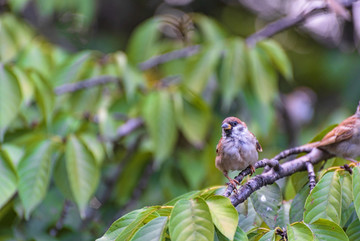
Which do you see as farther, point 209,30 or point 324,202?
point 209,30

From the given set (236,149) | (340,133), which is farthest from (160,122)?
(340,133)

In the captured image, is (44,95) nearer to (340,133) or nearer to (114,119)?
(114,119)

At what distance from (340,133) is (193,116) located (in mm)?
1864

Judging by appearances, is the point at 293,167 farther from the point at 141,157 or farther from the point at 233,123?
the point at 141,157

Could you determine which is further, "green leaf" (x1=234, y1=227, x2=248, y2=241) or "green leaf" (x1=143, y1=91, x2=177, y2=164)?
"green leaf" (x1=143, y1=91, x2=177, y2=164)

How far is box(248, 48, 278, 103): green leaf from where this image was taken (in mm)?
4656

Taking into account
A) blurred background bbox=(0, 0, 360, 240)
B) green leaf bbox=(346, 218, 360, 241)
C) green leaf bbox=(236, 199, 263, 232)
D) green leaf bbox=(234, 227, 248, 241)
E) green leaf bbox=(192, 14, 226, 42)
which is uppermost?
green leaf bbox=(234, 227, 248, 241)

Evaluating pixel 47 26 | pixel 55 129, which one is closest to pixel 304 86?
pixel 47 26

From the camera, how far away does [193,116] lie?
4750 mm

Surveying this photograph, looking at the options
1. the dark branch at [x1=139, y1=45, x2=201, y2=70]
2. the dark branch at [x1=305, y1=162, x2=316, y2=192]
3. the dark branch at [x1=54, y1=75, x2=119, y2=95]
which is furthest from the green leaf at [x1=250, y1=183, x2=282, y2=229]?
the dark branch at [x1=139, y1=45, x2=201, y2=70]

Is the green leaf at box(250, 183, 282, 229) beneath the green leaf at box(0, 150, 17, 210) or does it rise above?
above

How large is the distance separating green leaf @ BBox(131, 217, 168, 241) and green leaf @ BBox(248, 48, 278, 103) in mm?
2680

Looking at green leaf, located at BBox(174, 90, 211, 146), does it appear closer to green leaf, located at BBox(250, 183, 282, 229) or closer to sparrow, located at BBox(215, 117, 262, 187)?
sparrow, located at BBox(215, 117, 262, 187)

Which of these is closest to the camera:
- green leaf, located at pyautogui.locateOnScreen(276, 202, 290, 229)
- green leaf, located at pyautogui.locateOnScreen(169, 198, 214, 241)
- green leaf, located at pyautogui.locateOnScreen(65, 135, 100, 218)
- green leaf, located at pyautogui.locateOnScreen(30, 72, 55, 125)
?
green leaf, located at pyautogui.locateOnScreen(169, 198, 214, 241)
